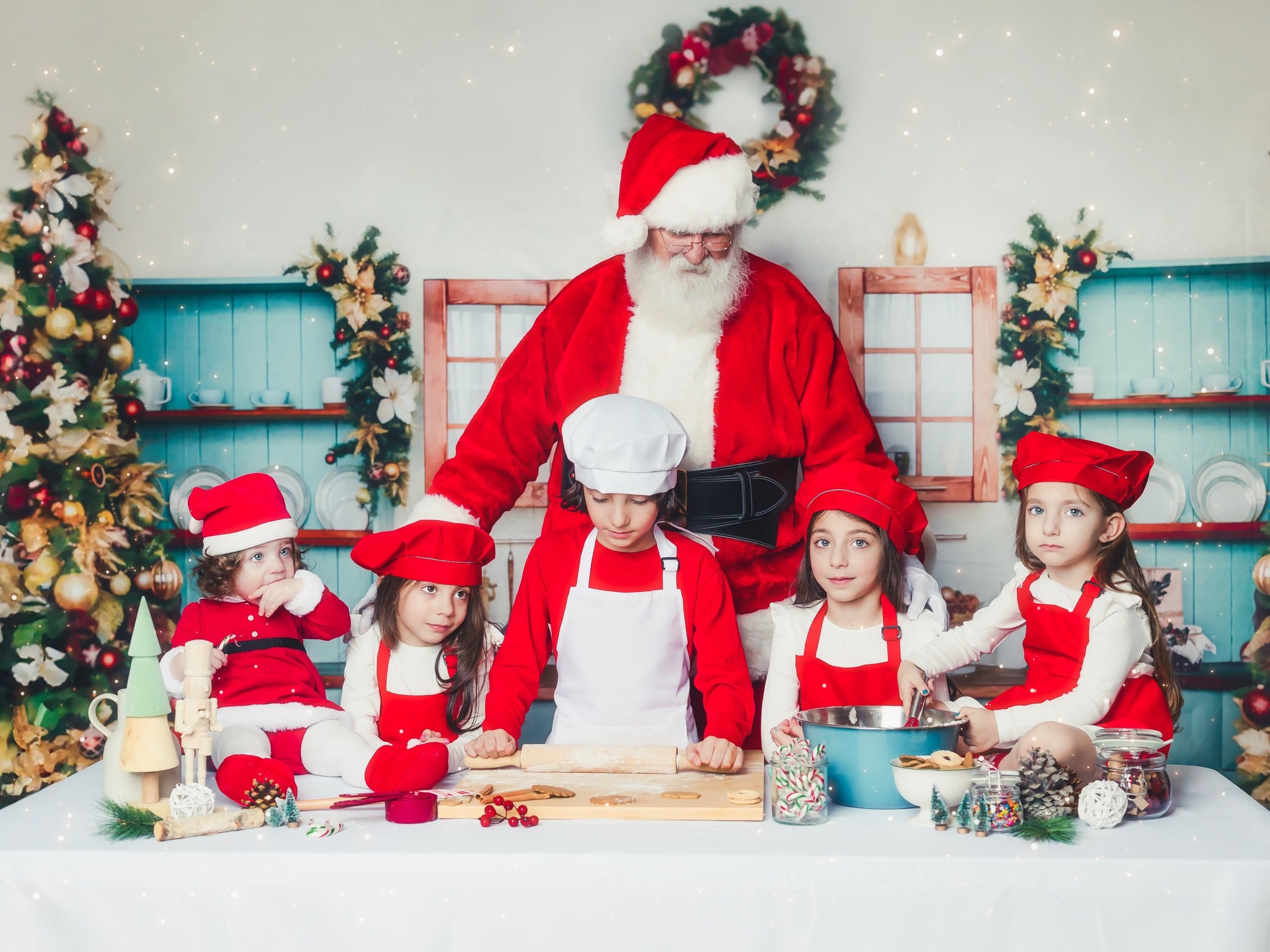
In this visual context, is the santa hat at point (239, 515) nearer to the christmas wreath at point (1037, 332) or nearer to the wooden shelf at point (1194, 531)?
the christmas wreath at point (1037, 332)

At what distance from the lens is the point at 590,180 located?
369 centimetres

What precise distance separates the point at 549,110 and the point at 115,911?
2.75 m

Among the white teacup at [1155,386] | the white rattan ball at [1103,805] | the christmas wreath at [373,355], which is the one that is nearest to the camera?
the white rattan ball at [1103,805]

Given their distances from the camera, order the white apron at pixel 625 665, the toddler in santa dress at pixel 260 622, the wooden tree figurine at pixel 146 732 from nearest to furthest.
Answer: the wooden tree figurine at pixel 146 732, the toddler in santa dress at pixel 260 622, the white apron at pixel 625 665

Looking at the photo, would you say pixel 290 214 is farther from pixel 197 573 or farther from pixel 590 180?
pixel 197 573

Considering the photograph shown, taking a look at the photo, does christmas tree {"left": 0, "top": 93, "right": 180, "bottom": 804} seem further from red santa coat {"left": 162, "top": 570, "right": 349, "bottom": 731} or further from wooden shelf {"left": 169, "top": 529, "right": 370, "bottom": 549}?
red santa coat {"left": 162, "top": 570, "right": 349, "bottom": 731}

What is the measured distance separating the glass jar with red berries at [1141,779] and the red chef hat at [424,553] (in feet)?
4.35

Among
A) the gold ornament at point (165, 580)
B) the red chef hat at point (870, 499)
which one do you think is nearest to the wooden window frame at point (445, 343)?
the gold ornament at point (165, 580)

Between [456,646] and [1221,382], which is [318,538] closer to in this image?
[456,646]

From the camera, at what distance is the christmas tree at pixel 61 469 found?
3609 millimetres

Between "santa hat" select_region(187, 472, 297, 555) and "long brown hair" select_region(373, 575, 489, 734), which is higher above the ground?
"santa hat" select_region(187, 472, 297, 555)

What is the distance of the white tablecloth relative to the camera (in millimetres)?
1592

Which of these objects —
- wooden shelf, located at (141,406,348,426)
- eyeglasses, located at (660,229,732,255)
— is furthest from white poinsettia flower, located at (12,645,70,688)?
eyeglasses, located at (660,229,732,255)

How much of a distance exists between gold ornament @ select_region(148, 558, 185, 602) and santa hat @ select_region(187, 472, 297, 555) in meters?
1.41
